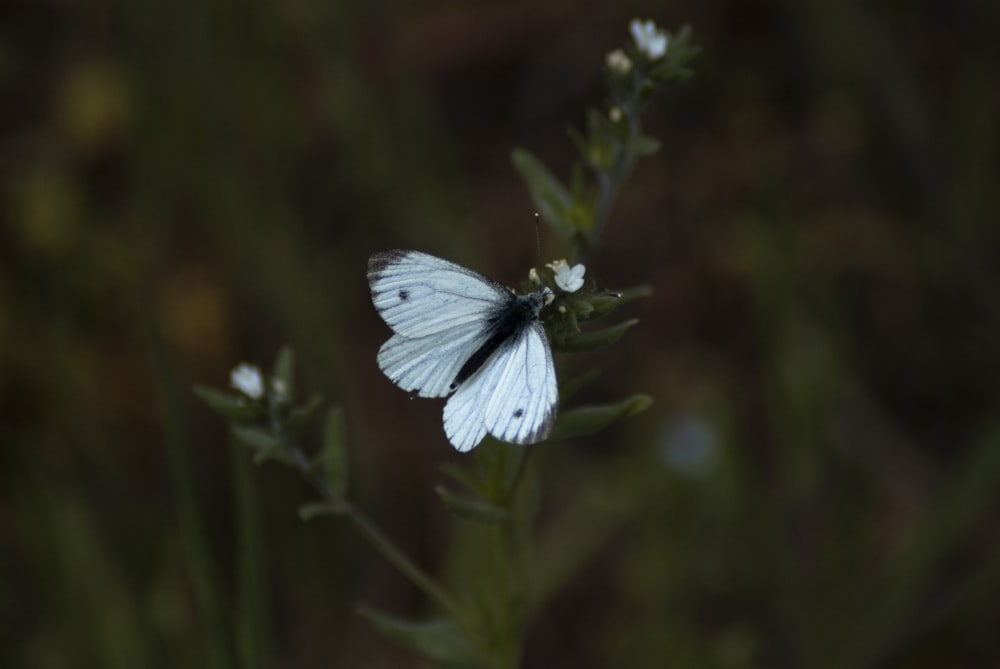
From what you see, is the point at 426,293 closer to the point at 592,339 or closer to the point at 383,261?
the point at 383,261

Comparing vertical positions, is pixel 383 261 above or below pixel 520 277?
below

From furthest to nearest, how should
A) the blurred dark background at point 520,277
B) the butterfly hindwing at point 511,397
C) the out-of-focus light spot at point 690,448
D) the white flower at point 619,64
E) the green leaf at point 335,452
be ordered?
the out-of-focus light spot at point 690,448 → the blurred dark background at point 520,277 → the green leaf at point 335,452 → the white flower at point 619,64 → the butterfly hindwing at point 511,397

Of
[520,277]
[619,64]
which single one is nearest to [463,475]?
[619,64]

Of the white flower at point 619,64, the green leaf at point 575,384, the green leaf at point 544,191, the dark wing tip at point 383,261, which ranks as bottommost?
the green leaf at point 575,384

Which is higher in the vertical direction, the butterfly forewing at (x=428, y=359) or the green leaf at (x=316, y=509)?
the butterfly forewing at (x=428, y=359)

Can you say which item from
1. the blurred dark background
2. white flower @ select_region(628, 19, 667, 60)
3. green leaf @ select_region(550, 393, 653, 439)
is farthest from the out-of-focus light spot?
white flower @ select_region(628, 19, 667, 60)

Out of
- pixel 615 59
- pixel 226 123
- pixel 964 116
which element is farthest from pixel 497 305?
pixel 964 116

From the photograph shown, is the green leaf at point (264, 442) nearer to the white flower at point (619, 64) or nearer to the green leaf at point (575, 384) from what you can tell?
the green leaf at point (575, 384)

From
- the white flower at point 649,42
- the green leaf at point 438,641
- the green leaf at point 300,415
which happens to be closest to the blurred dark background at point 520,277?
the green leaf at point 438,641
